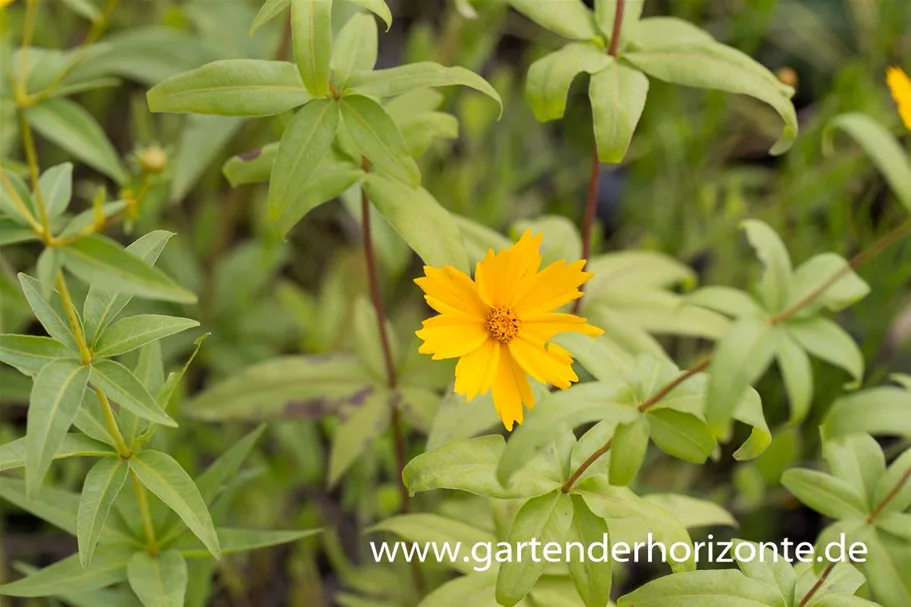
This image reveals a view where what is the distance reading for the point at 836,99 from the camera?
1.51 m

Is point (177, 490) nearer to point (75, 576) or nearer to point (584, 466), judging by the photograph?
point (75, 576)

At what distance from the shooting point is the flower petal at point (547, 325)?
773 mm

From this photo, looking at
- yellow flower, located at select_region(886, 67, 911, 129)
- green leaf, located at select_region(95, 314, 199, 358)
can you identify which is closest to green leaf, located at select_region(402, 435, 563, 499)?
green leaf, located at select_region(95, 314, 199, 358)

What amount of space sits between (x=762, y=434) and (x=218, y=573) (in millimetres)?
898

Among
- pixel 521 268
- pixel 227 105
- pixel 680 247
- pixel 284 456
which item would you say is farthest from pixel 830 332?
pixel 284 456

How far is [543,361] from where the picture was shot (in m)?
0.76

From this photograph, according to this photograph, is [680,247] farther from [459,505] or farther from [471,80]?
[471,80]

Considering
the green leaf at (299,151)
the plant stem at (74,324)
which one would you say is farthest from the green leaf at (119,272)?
the green leaf at (299,151)

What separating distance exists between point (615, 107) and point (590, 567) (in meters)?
0.38

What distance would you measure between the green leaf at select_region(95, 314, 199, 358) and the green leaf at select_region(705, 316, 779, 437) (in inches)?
14.8

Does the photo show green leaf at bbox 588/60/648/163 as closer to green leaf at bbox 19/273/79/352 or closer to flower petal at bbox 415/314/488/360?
flower petal at bbox 415/314/488/360

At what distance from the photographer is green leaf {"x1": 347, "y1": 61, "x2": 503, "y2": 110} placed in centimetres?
74

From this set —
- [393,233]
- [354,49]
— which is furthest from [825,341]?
[393,233]

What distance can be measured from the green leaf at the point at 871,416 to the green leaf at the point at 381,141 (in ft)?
1.23
